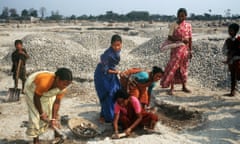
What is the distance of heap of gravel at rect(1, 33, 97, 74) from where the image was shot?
1080 cm

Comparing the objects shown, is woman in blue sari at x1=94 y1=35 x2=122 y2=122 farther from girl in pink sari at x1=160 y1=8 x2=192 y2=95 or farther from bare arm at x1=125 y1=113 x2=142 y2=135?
girl in pink sari at x1=160 y1=8 x2=192 y2=95

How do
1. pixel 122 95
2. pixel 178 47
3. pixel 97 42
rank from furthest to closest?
pixel 97 42
pixel 178 47
pixel 122 95

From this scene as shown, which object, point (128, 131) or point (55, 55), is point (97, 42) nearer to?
point (55, 55)

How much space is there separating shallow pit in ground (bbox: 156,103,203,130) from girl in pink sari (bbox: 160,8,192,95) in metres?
0.90

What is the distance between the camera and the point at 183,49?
729 centimetres

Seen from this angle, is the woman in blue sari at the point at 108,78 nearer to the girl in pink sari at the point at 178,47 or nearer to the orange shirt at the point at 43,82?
the orange shirt at the point at 43,82

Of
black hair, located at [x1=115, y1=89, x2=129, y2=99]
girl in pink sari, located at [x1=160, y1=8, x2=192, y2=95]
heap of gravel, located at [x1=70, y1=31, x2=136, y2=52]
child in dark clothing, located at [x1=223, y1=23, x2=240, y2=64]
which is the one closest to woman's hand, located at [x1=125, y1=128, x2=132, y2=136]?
Result: black hair, located at [x1=115, y1=89, x2=129, y2=99]

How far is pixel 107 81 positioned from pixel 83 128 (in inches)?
33.7

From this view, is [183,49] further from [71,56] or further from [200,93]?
[71,56]

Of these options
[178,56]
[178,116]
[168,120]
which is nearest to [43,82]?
[168,120]

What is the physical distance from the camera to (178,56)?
7293 millimetres

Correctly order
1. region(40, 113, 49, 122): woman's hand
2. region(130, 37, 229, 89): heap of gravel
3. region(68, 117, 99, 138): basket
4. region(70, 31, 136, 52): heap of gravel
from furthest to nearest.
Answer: region(70, 31, 136, 52): heap of gravel → region(130, 37, 229, 89): heap of gravel → region(68, 117, 99, 138): basket → region(40, 113, 49, 122): woman's hand

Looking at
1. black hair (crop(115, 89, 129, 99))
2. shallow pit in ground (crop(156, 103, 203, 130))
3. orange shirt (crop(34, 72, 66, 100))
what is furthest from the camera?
shallow pit in ground (crop(156, 103, 203, 130))

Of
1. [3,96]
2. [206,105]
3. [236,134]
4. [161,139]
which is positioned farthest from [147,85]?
[3,96]
